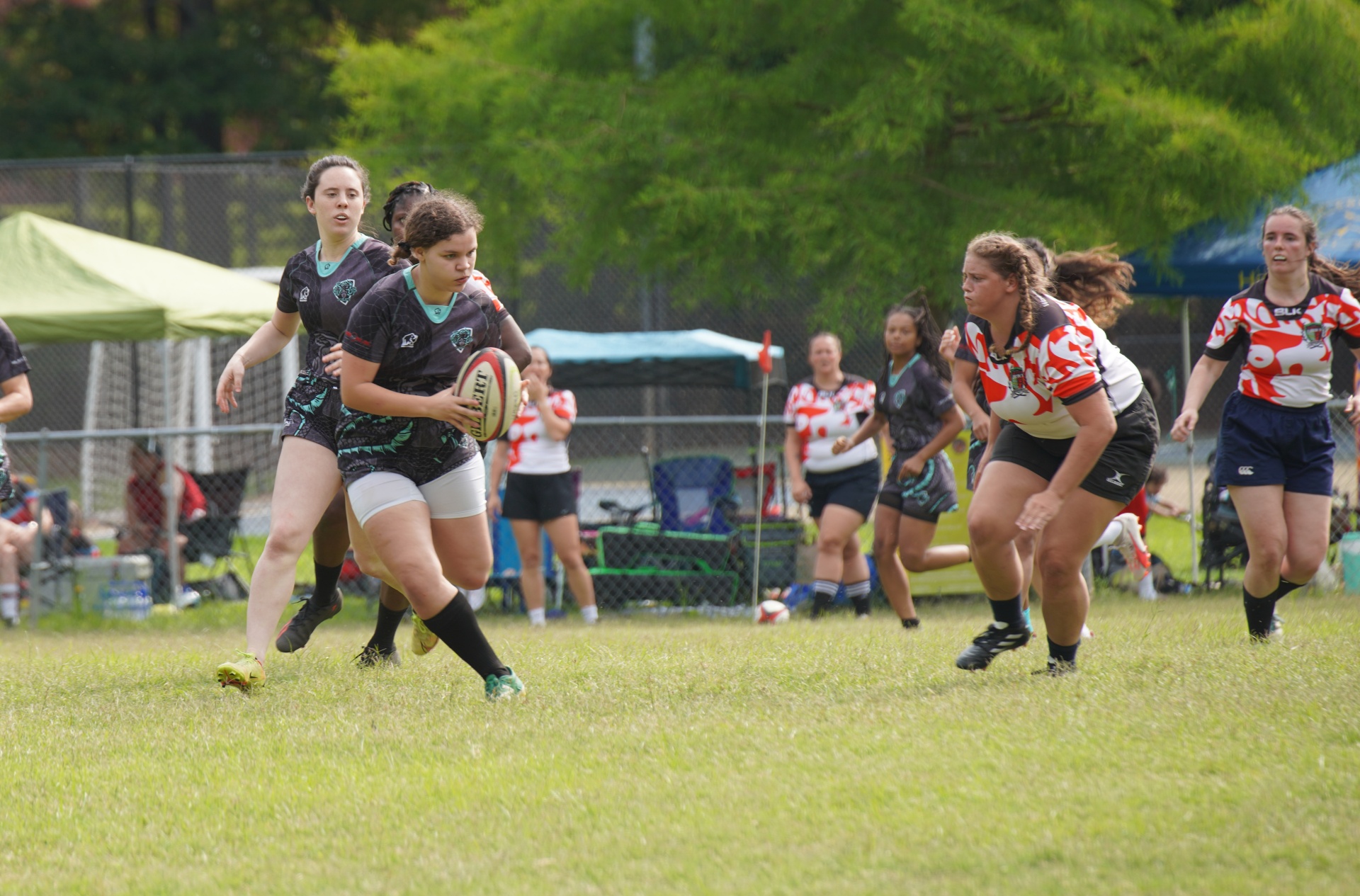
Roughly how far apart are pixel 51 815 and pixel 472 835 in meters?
1.29

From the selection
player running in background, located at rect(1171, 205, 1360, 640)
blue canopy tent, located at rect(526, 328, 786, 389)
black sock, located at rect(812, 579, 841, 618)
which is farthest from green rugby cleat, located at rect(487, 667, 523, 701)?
blue canopy tent, located at rect(526, 328, 786, 389)

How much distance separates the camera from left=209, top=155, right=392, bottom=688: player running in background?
5465 mm

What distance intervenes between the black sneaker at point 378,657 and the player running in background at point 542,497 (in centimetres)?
353

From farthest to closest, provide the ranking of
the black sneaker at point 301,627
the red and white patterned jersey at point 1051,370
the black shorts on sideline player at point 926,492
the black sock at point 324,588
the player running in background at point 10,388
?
the black shorts on sideline player at point 926,492
the player running in background at point 10,388
the black sock at point 324,588
the black sneaker at point 301,627
the red and white patterned jersey at point 1051,370

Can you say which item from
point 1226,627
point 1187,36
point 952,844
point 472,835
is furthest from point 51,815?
point 1187,36

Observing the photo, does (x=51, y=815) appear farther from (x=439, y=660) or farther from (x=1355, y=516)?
(x=1355, y=516)

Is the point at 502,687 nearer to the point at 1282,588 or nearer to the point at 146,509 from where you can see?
the point at 1282,588

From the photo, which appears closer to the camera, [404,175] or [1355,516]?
[1355,516]

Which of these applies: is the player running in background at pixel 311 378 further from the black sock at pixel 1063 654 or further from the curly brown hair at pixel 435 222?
the black sock at pixel 1063 654

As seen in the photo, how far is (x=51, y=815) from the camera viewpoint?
3.90m

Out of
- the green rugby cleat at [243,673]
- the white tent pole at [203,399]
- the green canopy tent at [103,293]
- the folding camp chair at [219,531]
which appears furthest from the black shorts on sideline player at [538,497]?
the white tent pole at [203,399]

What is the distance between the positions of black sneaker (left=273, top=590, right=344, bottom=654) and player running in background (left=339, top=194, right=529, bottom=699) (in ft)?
3.85

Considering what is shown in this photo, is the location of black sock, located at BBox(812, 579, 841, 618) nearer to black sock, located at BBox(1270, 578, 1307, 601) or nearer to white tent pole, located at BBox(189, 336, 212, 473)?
black sock, located at BBox(1270, 578, 1307, 601)

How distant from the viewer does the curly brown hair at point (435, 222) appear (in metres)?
4.80
